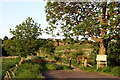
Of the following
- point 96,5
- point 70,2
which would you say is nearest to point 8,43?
point 70,2

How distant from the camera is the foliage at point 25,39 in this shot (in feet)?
91.8

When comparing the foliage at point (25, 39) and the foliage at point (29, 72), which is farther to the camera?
the foliage at point (25, 39)

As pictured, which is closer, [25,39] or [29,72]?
[29,72]

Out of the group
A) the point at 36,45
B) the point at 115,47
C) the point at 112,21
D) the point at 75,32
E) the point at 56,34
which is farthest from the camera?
the point at 36,45

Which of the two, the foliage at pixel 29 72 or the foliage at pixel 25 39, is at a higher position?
the foliage at pixel 25 39

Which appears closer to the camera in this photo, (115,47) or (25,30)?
(115,47)

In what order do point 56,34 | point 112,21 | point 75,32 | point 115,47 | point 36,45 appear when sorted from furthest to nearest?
point 36,45, point 115,47, point 56,34, point 75,32, point 112,21

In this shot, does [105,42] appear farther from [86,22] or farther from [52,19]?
[52,19]

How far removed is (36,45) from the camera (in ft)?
92.8

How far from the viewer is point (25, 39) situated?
28688 millimetres

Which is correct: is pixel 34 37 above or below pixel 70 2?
below

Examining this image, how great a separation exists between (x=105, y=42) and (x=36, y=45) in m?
11.9

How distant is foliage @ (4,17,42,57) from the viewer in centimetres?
2797

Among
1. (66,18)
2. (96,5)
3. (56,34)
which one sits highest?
(96,5)
